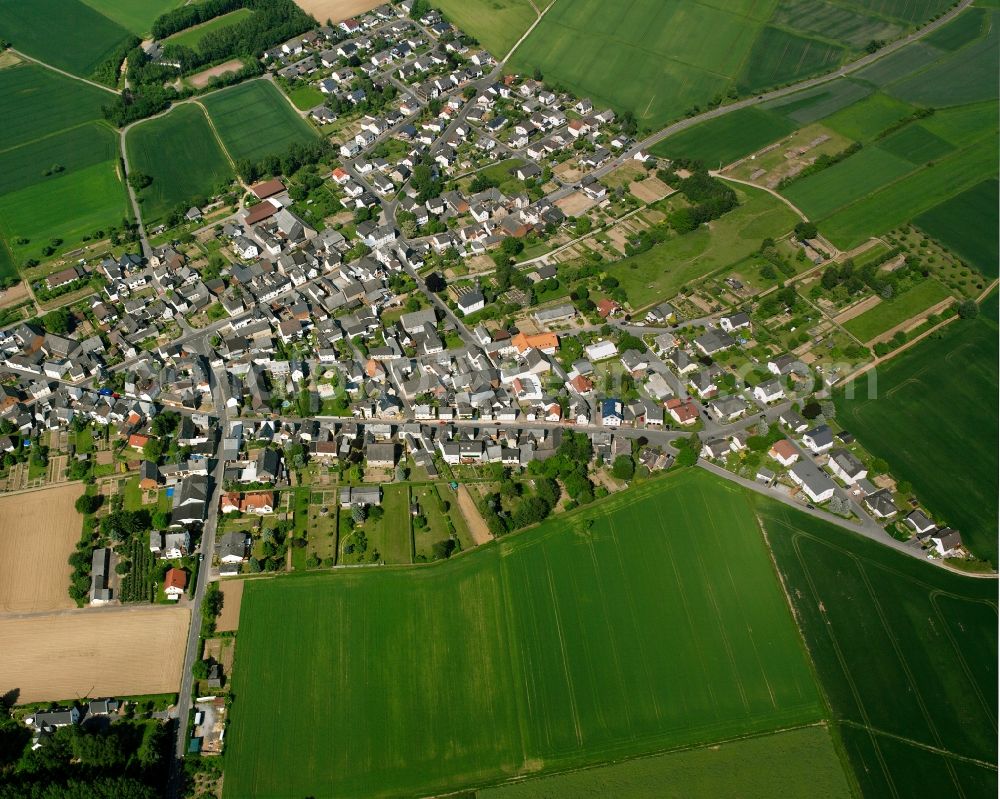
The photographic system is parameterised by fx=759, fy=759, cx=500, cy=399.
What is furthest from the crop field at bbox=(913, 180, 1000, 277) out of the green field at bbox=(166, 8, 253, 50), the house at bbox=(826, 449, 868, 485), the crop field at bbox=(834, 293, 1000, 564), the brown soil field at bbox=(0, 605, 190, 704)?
the green field at bbox=(166, 8, 253, 50)

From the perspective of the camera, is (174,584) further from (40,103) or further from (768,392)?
(40,103)

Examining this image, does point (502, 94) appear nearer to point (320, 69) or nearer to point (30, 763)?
point (320, 69)

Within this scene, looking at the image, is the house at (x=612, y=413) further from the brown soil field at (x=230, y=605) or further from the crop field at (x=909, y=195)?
the crop field at (x=909, y=195)

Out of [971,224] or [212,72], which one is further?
[212,72]

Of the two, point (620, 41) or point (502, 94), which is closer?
point (502, 94)

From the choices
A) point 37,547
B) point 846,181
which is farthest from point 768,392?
point 37,547

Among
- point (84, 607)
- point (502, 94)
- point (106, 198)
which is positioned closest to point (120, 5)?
point (106, 198)

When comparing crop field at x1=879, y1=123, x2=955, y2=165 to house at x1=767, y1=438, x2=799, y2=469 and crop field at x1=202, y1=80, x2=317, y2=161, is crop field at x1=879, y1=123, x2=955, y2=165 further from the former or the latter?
crop field at x1=202, y1=80, x2=317, y2=161
